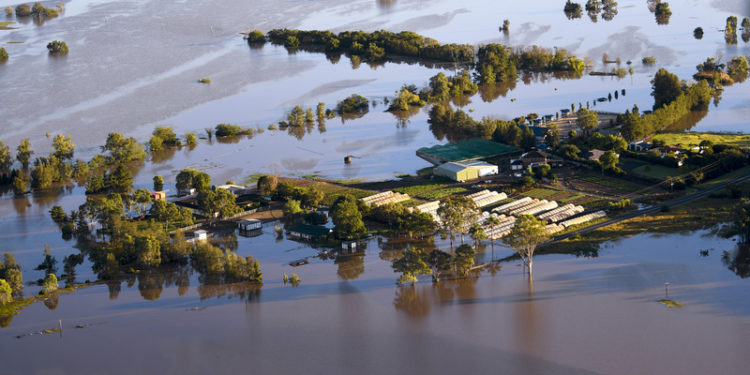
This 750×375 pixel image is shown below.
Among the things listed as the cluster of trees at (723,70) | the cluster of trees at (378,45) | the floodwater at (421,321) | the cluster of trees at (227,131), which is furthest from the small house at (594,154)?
the cluster of trees at (378,45)

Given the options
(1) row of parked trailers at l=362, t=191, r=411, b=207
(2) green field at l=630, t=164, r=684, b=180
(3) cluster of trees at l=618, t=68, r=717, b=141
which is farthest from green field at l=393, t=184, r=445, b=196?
(3) cluster of trees at l=618, t=68, r=717, b=141

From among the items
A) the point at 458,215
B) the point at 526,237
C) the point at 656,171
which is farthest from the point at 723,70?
the point at 526,237

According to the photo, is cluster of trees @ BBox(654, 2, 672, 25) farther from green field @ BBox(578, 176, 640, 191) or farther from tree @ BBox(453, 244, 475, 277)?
tree @ BBox(453, 244, 475, 277)

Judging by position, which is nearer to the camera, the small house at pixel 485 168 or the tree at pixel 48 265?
the tree at pixel 48 265

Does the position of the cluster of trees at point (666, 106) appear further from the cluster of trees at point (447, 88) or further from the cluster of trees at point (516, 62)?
the cluster of trees at point (447, 88)

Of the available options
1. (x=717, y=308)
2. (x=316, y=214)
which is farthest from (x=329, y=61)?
(x=717, y=308)

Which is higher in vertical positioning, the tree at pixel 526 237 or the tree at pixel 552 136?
the tree at pixel 552 136
